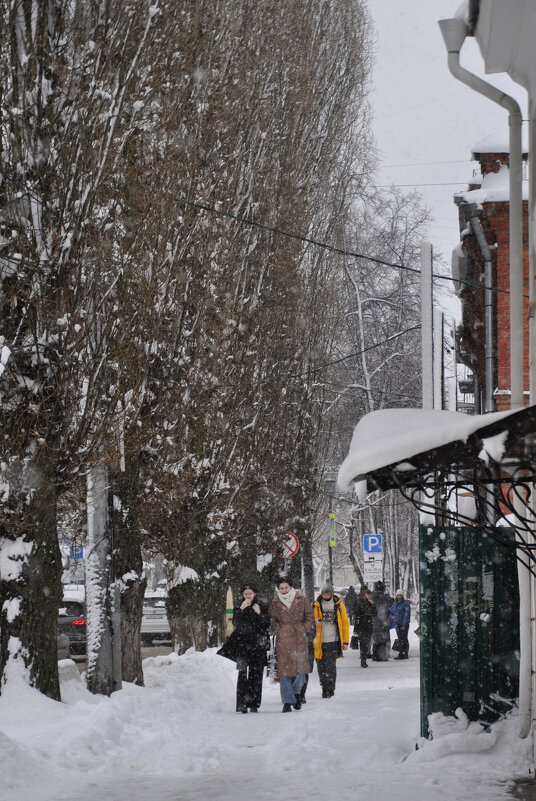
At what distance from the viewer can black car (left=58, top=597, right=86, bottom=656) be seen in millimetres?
26047

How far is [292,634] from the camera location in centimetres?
1458

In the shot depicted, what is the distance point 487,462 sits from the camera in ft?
17.9

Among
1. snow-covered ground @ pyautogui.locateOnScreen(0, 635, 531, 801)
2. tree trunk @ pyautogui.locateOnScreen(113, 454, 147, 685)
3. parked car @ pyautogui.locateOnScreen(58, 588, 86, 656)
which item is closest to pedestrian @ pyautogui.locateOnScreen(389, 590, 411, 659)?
parked car @ pyautogui.locateOnScreen(58, 588, 86, 656)

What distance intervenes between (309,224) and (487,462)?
2352 centimetres

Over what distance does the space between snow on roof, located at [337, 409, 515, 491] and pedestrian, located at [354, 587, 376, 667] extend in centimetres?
1874

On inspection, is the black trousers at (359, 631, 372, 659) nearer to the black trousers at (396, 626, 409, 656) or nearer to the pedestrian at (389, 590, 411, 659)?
the pedestrian at (389, 590, 411, 659)

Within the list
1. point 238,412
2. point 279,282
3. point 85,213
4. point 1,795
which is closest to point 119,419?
point 85,213

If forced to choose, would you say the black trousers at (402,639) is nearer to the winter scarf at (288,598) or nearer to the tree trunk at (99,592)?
the winter scarf at (288,598)

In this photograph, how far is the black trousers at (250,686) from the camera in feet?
47.8

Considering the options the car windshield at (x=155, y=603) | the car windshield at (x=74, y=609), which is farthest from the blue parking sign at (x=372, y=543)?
the car windshield at (x=74, y=609)

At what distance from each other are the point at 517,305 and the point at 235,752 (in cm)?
461

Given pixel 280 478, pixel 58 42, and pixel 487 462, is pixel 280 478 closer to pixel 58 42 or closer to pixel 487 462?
pixel 58 42

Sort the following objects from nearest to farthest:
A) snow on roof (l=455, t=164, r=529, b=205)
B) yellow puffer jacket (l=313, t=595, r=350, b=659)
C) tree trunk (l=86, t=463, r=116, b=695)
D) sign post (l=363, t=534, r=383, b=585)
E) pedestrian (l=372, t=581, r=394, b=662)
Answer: tree trunk (l=86, t=463, r=116, b=695) < yellow puffer jacket (l=313, t=595, r=350, b=659) < snow on roof (l=455, t=164, r=529, b=205) < pedestrian (l=372, t=581, r=394, b=662) < sign post (l=363, t=534, r=383, b=585)

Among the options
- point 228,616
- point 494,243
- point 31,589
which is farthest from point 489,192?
point 31,589
